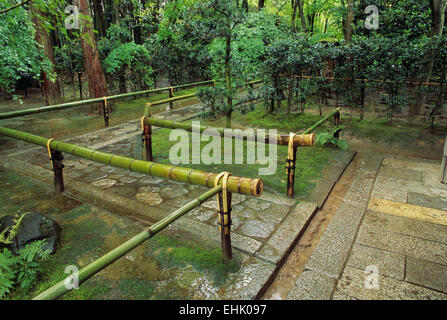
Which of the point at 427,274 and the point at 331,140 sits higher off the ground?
the point at 331,140

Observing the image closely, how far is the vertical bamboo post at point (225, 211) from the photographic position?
105 inches

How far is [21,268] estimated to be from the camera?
2.75 meters

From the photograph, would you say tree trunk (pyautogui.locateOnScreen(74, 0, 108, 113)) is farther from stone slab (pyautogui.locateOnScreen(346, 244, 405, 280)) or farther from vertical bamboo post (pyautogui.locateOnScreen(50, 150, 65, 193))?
stone slab (pyautogui.locateOnScreen(346, 244, 405, 280))

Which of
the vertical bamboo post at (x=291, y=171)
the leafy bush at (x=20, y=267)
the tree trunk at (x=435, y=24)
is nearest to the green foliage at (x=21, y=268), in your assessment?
the leafy bush at (x=20, y=267)

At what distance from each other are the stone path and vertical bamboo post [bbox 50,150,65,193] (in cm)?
358

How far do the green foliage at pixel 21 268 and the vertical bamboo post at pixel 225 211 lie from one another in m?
1.69

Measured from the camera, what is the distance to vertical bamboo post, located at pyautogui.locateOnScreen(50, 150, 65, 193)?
424 centimetres

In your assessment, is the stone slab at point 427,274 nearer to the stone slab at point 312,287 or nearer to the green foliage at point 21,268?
the stone slab at point 312,287

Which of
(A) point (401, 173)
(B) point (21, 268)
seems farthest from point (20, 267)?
(A) point (401, 173)

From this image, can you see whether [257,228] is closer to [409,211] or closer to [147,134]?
[409,211]

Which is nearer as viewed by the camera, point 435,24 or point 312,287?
point 312,287

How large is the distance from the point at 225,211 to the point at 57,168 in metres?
2.95

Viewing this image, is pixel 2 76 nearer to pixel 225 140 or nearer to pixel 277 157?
pixel 225 140
